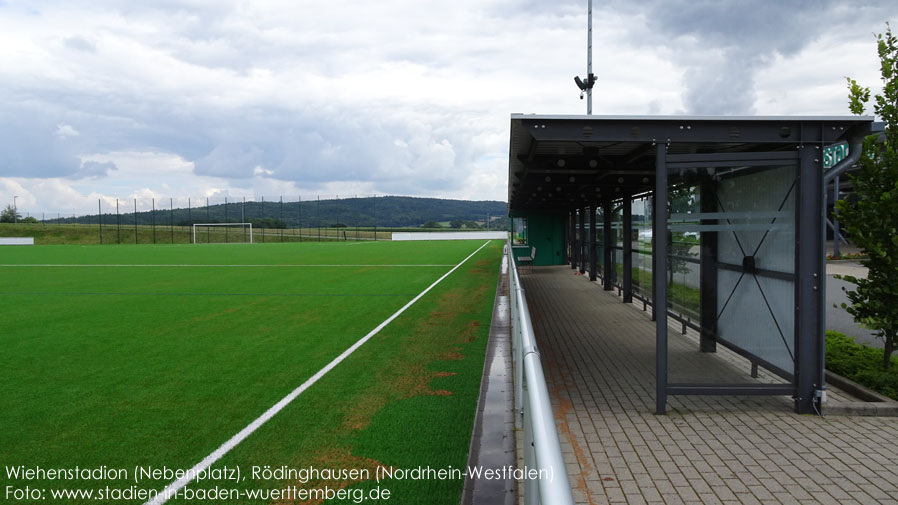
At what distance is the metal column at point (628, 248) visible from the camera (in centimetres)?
1281

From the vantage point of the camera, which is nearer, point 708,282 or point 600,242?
point 708,282

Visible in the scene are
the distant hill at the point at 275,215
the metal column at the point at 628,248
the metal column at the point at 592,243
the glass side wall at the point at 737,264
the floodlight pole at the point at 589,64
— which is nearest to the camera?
the glass side wall at the point at 737,264

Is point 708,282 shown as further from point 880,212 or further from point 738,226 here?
point 880,212

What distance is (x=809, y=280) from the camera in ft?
18.9

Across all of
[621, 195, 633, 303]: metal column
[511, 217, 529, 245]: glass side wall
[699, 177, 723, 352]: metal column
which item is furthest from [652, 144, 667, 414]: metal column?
[511, 217, 529, 245]: glass side wall

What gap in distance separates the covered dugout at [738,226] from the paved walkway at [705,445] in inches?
11.3

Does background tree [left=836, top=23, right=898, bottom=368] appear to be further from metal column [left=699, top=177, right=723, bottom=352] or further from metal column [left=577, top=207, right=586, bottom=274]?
metal column [left=577, top=207, right=586, bottom=274]

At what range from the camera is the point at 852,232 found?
Result: 6441 mm

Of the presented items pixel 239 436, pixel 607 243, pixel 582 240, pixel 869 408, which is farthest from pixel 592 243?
pixel 239 436

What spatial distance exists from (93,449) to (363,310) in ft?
27.3

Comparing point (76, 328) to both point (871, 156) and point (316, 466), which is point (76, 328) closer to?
point (316, 466)

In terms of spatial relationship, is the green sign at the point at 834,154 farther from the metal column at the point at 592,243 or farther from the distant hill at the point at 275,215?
the distant hill at the point at 275,215

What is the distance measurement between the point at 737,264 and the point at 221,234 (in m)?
74.6

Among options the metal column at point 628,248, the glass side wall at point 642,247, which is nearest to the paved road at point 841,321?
the glass side wall at point 642,247
